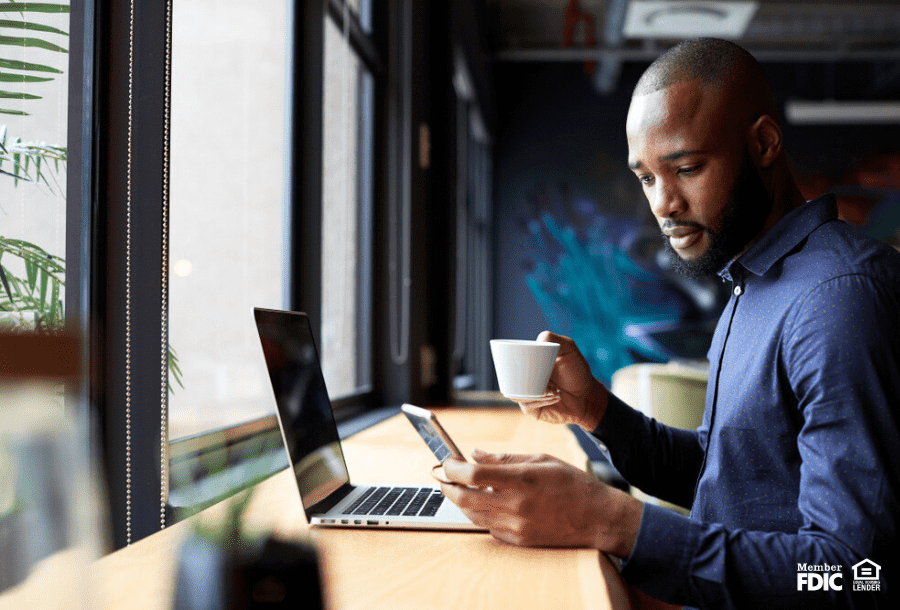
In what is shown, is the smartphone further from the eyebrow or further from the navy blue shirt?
the eyebrow

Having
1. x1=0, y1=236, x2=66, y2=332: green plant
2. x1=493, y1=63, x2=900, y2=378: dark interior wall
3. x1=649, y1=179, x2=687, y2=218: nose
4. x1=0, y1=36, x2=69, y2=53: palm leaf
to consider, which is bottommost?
x1=0, y1=236, x2=66, y2=332: green plant

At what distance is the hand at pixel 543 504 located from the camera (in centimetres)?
71

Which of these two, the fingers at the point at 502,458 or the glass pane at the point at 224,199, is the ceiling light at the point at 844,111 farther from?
the fingers at the point at 502,458

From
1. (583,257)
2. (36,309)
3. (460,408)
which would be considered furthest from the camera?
(583,257)

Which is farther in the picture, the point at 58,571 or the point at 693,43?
the point at 693,43

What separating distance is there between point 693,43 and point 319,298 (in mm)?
1113

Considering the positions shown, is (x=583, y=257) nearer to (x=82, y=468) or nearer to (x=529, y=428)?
(x=529, y=428)

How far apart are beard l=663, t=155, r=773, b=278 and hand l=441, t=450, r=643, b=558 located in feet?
1.48

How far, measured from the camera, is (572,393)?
1.15 m

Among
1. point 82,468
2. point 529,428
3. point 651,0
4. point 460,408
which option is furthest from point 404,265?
point 651,0

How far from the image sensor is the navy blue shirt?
0.69 m

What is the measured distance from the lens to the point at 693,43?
1021 millimetres

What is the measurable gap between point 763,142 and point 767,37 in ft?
18.6

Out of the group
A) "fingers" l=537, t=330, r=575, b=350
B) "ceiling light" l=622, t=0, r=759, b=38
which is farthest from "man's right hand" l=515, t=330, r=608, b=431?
"ceiling light" l=622, t=0, r=759, b=38
